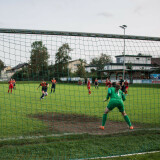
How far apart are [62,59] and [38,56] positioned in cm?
73

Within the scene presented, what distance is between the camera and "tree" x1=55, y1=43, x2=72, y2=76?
5.99m

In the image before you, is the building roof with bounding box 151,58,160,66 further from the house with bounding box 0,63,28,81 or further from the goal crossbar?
the house with bounding box 0,63,28,81

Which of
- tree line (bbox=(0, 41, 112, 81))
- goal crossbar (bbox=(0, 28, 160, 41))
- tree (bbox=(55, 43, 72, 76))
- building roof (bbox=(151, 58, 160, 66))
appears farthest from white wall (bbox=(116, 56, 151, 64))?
tree (bbox=(55, 43, 72, 76))

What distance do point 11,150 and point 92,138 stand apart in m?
2.34

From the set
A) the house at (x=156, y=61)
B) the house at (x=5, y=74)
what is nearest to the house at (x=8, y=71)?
the house at (x=5, y=74)

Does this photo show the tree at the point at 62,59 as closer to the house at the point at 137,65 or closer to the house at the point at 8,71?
the house at the point at 8,71

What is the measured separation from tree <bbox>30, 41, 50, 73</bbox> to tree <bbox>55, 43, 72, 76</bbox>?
1.16ft

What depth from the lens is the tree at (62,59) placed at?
19.7ft

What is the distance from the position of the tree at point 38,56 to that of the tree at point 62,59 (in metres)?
0.35

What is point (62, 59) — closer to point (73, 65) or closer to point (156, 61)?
point (73, 65)

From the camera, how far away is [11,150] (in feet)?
16.1

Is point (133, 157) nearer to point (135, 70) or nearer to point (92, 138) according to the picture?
point (92, 138)

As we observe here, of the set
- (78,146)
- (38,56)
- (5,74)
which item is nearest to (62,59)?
(38,56)

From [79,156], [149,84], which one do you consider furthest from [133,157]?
[149,84]
